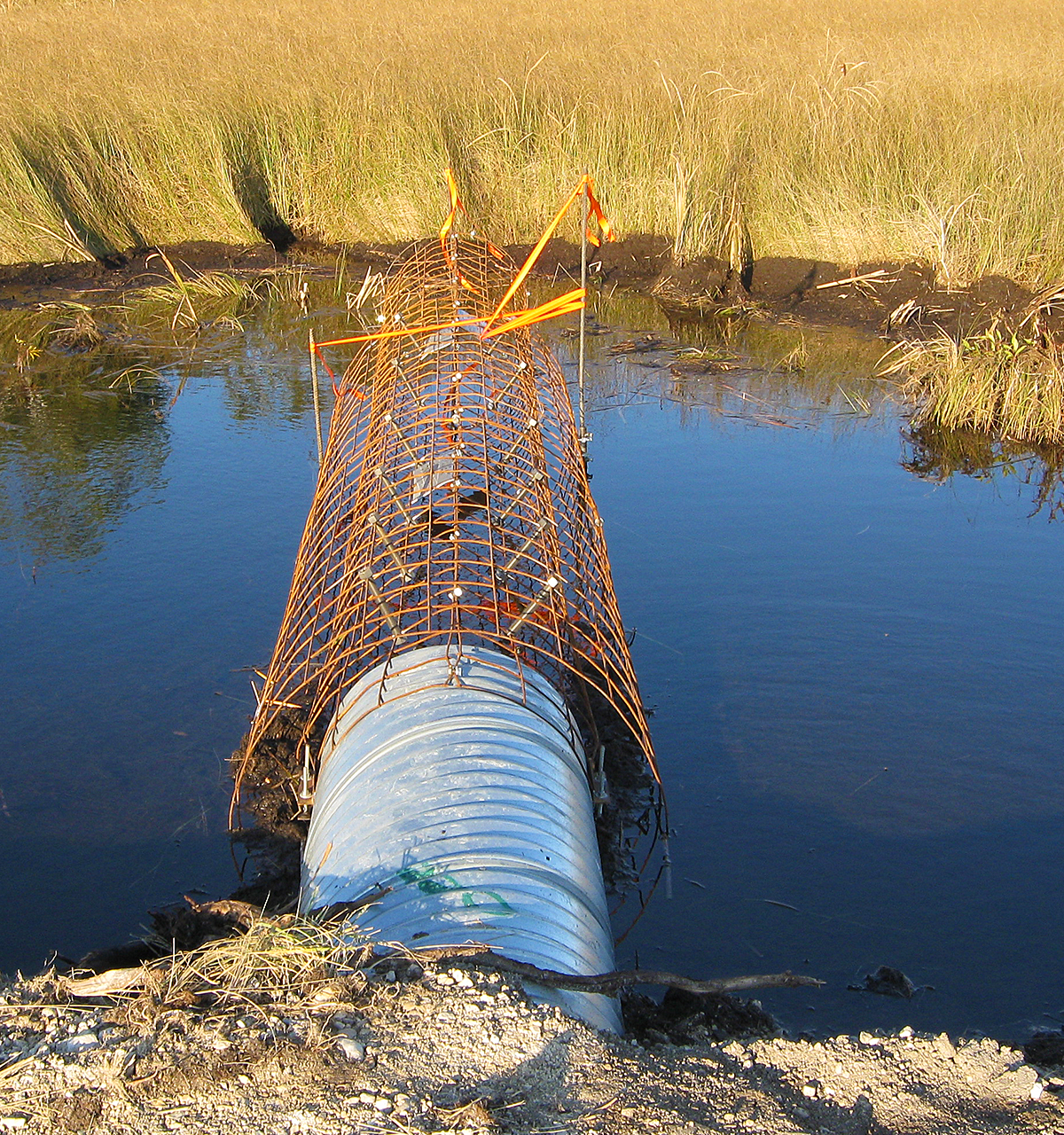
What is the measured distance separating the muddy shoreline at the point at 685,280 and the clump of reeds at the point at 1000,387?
0.81 metres

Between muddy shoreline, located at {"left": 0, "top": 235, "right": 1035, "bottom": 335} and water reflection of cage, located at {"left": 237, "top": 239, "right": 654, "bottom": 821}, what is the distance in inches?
169

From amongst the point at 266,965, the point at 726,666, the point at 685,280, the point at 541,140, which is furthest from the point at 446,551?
the point at 541,140

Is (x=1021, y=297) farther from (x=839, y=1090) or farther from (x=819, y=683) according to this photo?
(x=839, y=1090)

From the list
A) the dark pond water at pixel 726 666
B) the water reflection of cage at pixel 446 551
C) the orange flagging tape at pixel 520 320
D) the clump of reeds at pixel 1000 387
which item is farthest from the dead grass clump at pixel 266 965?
the clump of reeds at pixel 1000 387

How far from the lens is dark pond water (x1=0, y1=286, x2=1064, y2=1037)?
4.10 metres

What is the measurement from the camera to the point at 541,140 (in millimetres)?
11930

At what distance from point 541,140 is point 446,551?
779 cm

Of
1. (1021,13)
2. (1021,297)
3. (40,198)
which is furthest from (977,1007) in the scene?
(1021,13)

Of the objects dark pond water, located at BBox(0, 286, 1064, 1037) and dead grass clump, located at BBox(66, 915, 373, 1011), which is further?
dark pond water, located at BBox(0, 286, 1064, 1037)

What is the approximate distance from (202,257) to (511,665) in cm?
976

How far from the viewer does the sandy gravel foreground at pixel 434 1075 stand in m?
2.27

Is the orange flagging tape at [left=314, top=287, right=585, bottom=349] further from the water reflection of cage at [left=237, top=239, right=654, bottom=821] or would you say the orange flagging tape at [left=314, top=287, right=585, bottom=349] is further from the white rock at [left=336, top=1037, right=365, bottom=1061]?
the white rock at [left=336, top=1037, right=365, bottom=1061]

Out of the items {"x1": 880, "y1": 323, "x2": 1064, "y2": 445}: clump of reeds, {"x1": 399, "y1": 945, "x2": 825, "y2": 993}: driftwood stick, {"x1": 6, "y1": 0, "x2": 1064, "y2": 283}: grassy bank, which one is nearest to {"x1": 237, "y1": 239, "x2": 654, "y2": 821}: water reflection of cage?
{"x1": 399, "y1": 945, "x2": 825, "y2": 993}: driftwood stick

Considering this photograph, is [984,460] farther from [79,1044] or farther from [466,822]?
[79,1044]
